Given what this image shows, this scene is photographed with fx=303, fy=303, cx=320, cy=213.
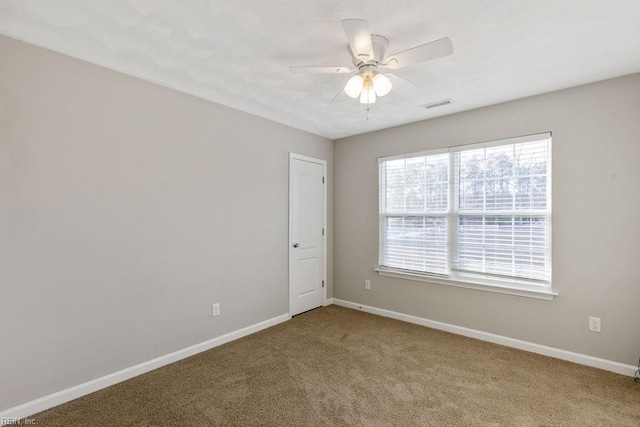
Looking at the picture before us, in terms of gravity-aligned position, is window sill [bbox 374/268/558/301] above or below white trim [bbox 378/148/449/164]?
below

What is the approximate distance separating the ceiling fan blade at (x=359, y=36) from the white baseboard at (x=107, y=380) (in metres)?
2.99

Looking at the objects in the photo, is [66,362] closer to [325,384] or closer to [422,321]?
[325,384]

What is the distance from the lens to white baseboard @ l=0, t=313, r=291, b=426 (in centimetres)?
205

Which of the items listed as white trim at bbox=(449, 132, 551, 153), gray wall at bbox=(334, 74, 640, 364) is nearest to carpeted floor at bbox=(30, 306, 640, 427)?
gray wall at bbox=(334, 74, 640, 364)

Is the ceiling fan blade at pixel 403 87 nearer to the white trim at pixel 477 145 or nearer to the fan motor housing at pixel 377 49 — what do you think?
the fan motor housing at pixel 377 49

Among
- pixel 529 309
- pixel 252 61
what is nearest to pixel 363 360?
pixel 529 309

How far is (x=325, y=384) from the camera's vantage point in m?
2.48

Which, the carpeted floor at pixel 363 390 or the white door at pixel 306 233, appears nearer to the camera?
the carpeted floor at pixel 363 390

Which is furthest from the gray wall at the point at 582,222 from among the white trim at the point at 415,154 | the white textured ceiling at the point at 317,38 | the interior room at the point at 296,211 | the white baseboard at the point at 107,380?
the white baseboard at the point at 107,380

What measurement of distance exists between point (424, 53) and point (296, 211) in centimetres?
267

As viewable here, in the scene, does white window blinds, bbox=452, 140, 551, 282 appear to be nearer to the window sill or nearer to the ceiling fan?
the window sill

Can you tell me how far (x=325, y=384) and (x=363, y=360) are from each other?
553mm

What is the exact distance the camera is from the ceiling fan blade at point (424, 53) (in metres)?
1.71

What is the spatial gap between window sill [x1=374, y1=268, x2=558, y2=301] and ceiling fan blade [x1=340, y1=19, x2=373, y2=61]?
2708 mm
